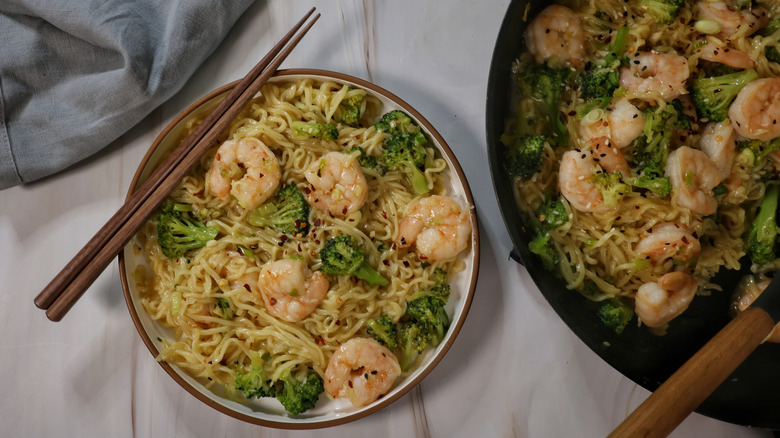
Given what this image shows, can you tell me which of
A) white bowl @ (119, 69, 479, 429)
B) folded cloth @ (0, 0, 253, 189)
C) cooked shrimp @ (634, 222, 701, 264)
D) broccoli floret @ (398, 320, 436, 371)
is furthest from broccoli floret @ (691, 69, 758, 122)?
folded cloth @ (0, 0, 253, 189)

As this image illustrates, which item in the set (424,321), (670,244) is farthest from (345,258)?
(670,244)

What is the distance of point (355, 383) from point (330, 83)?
1484mm

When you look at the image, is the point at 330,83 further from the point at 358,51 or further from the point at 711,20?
the point at 711,20

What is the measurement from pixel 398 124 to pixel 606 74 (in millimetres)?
1002

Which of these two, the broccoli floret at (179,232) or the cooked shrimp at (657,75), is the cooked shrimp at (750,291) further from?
the broccoli floret at (179,232)

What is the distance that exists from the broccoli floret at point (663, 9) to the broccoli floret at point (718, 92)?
0.33m

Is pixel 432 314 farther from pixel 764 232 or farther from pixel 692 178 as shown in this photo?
pixel 764 232

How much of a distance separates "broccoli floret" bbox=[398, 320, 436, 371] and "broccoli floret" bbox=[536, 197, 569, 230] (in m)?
0.77

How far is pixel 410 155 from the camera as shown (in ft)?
9.00

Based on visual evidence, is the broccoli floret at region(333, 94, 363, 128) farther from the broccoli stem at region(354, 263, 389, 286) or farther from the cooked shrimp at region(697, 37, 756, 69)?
the cooked shrimp at region(697, 37, 756, 69)

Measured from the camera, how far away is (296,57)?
3.17 meters

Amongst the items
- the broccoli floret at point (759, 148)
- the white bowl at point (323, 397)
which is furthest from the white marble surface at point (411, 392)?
the broccoli floret at point (759, 148)

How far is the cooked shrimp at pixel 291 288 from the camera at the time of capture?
103 inches

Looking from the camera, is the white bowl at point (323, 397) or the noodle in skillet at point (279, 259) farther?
the noodle in skillet at point (279, 259)
